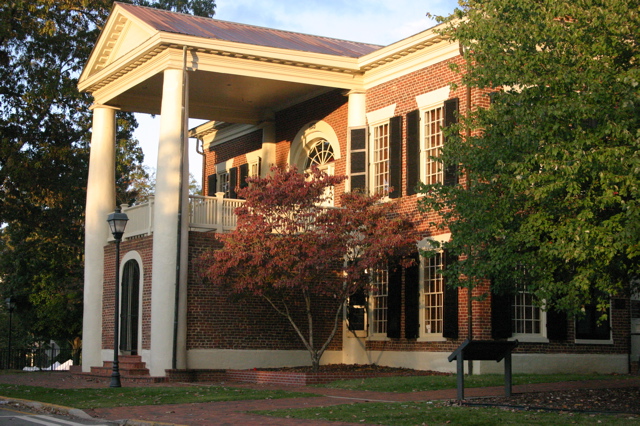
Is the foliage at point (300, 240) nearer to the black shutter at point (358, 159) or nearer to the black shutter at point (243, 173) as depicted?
the black shutter at point (358, 159)

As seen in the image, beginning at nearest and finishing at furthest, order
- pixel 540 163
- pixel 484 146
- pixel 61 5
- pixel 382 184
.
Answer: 1. pixel 540 163
2. pixel 484 146
3. pixel 382 184
4. pixel 61 5

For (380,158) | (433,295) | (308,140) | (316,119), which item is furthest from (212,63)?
(433,295)

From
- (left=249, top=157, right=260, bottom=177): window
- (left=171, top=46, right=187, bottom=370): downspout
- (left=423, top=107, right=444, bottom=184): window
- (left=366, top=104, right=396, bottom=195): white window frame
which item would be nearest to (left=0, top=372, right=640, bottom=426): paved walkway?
(left=171, top=46, right=187, bottom=370): downspout

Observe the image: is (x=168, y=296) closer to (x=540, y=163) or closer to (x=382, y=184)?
(x=382, y=184)

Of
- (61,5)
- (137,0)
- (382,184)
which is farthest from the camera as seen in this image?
(137,0)

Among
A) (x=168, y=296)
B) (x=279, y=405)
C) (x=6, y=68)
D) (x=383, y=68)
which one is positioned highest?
(x=6, y=68)

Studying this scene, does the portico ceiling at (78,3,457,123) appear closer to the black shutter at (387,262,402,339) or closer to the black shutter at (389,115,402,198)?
the black shutter at (389,115,402,198)

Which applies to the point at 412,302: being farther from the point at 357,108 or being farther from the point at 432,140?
the point at 357,108

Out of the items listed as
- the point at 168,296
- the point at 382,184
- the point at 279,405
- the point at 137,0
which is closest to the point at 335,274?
the point at 382,184

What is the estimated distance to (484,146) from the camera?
15938 millimetres

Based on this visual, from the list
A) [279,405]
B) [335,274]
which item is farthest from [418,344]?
[279,405]

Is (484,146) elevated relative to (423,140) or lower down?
lower down

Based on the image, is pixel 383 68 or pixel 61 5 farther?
pixel 61 5

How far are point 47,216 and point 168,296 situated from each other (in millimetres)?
15360
